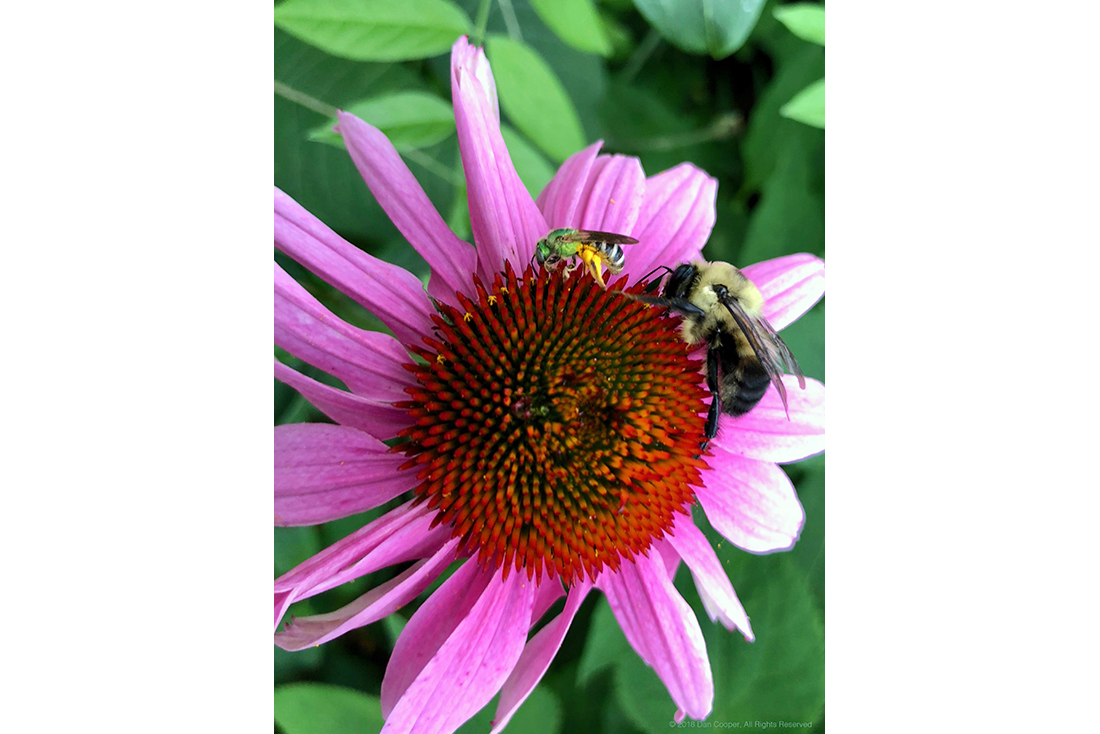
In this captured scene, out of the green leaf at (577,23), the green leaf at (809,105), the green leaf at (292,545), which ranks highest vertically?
the green leaf at (577,23)

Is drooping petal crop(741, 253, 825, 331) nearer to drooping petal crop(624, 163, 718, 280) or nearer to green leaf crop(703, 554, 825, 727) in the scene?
drooping petal crop(624, 163, 718, 280)

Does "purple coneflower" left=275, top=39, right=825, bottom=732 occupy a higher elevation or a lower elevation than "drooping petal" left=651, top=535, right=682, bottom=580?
higher

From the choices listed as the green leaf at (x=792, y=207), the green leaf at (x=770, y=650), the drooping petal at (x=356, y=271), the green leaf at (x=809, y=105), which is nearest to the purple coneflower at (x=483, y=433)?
the drooping petal at (x=356, y=271)

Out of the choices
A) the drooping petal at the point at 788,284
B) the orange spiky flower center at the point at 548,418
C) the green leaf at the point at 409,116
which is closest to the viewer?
the orange spiky flower center at the point at 548,418

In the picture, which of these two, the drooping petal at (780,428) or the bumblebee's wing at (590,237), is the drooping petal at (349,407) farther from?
the drooping petal at (780,428)

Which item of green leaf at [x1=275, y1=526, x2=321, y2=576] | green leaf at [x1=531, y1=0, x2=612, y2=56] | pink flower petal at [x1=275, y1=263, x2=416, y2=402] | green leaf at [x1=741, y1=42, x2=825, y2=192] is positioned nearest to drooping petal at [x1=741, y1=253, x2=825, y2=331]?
green leaf at [x1=741, y1=42, x2=825, y2=192]
